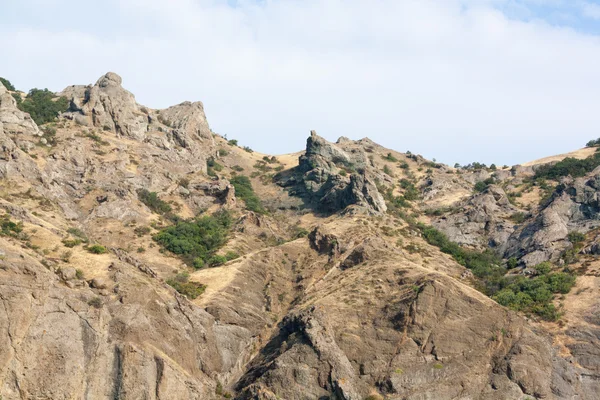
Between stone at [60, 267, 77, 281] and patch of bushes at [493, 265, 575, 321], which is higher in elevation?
stone at [60, 267, 77, 281]

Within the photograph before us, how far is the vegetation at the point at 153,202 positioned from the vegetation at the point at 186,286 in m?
24.2

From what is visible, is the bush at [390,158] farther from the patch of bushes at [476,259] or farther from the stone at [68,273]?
the stone at [68,273]

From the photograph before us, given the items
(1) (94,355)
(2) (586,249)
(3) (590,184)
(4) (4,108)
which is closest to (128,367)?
(1) (94,355)

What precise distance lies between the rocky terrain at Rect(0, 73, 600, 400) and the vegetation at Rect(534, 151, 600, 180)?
1.44 metres

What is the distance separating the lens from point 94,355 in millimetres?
48094

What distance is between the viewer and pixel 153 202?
9206cm

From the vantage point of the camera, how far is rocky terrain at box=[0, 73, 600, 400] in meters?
49.9

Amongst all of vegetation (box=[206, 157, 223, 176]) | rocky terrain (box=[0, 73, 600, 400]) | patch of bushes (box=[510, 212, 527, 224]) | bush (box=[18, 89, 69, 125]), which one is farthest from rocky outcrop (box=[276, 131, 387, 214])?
bush (box=[18, 89, 69, 125])

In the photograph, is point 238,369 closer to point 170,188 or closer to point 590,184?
point 170,188

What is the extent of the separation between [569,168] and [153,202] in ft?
237

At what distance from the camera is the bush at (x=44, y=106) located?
355ft

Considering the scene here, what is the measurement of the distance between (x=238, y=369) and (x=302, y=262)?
21493mm

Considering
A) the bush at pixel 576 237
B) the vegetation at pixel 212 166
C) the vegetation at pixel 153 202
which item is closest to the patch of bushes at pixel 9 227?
the vegetation at pixel 153 202

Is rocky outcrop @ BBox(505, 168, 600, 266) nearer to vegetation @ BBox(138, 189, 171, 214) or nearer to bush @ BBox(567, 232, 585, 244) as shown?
bush @ BBox(567, 232, 585, 244)
